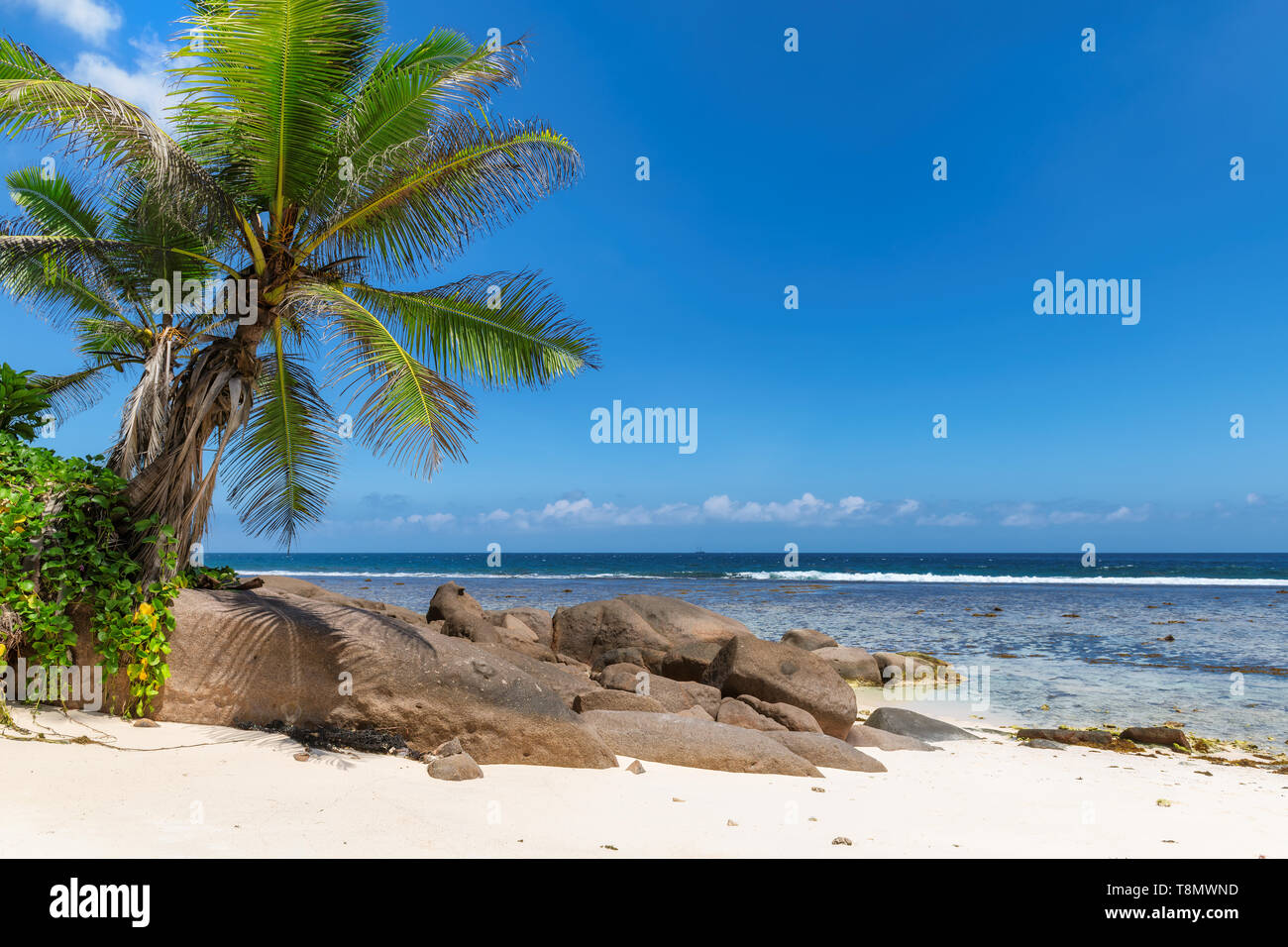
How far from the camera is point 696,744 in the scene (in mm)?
6852

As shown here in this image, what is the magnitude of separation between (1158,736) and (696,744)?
6.91 metres

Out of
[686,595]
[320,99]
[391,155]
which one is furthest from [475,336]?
[686,595]

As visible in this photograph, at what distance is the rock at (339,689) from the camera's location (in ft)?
20.0

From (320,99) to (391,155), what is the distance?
2.65 feet

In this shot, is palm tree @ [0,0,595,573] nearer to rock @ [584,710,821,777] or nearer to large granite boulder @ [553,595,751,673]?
rock @ [584,710,821,777]

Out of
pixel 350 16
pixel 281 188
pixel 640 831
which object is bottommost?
pixel 640 831

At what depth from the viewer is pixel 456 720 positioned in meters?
6.16

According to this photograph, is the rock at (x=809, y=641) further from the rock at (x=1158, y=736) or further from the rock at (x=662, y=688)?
the rock at (x=662, y=688)

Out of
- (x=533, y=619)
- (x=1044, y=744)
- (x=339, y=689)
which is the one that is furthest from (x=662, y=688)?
(x=533, y=619)

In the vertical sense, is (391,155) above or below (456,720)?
above

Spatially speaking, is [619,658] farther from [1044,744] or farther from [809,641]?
[1044,744]

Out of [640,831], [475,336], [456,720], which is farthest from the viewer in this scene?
[475,336]

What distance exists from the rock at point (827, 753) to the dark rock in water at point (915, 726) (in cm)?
258
